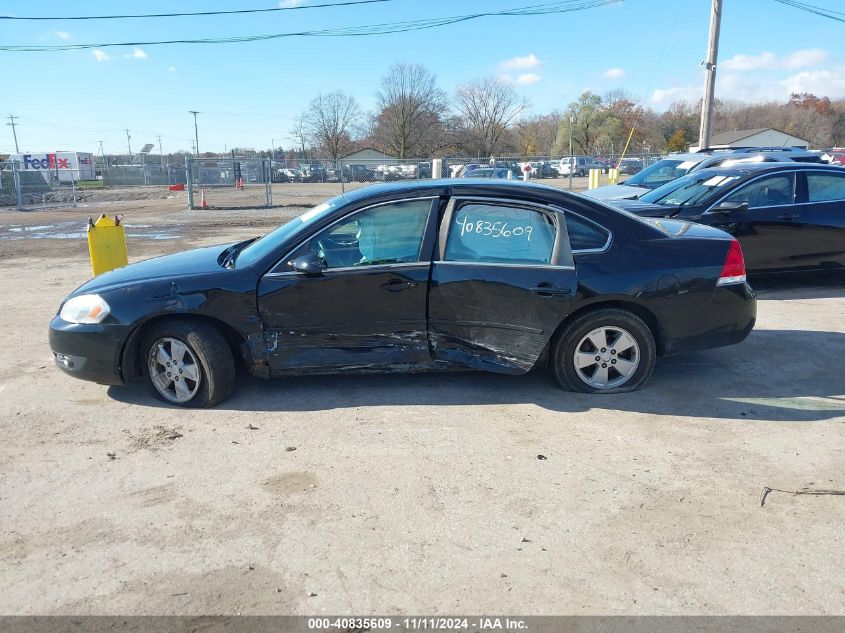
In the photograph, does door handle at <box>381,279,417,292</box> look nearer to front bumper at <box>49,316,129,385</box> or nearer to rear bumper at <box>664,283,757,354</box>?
front bumper at <box>49,316,129,385</box>

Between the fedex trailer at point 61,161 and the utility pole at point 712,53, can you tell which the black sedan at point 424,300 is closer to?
the utility pole at point 712,53

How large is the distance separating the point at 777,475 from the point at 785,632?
1.36 m

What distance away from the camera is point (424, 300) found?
15.0 ft

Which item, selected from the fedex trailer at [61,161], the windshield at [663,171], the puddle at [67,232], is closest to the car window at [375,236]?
the windshield at [663,171]

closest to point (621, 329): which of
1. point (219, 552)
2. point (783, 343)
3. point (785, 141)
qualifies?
point (783, 343)

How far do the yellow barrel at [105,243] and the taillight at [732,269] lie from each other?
6931 millimetres

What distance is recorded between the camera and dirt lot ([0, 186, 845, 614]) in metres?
2.70

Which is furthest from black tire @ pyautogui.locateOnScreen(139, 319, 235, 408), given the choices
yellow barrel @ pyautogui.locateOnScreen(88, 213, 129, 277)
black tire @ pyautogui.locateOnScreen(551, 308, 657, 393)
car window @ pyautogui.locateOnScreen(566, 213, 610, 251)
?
yellow barrel @ pyautogui.locateOnScreen(88, 213, 129, 277)

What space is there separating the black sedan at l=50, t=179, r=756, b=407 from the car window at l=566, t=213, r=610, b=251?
10 millimetres

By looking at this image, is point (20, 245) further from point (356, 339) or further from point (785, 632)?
point (785, 632)

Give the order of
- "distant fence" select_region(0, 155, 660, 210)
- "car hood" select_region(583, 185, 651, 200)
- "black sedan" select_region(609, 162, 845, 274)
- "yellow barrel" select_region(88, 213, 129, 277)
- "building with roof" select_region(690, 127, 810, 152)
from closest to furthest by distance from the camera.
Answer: "black sedan" select_region(609, 162, 845, 274)
"yellow barrel" select_region(88, 213, 129, 277)
"car hood" select_region(583, 185, 651, 200)
"distant fence" select_region(0, 155, 660, 210)
"building with roof" select_region(690, 127, 810, 152)

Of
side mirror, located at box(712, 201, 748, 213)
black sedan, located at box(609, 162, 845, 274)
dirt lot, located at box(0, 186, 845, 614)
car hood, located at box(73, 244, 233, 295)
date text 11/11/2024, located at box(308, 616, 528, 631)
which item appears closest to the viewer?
date text 11/11/2024, located at box(308, 616, 528, 631)

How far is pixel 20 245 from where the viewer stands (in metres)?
14.4

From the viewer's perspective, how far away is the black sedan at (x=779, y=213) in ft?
25.9
